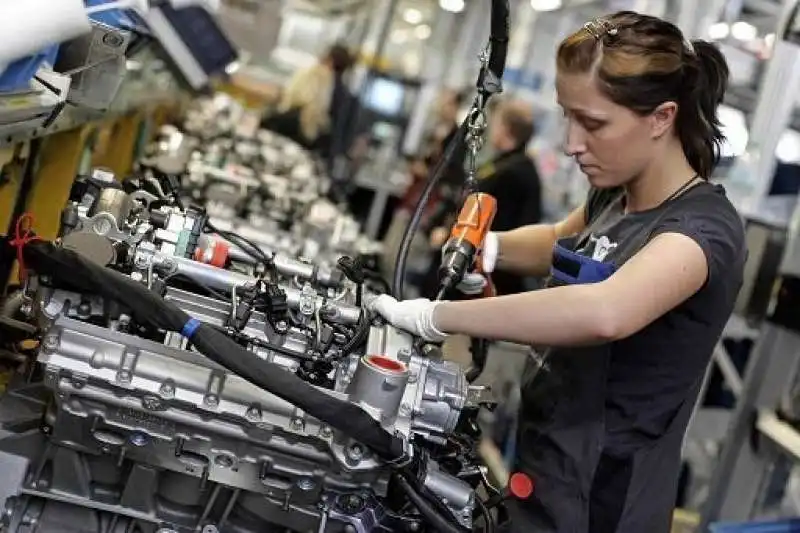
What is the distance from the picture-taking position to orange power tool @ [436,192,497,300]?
7.55 feet

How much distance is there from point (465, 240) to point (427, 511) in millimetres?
726

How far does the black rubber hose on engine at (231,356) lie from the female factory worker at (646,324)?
291 millimetres

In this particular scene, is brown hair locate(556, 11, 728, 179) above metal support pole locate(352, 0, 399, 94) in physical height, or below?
below

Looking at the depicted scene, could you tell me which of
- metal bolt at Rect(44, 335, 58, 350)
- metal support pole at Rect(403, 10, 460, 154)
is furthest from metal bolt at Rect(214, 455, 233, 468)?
metal support pole at Rect(403, 10, 460, 154)

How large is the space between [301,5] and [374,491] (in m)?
14.8

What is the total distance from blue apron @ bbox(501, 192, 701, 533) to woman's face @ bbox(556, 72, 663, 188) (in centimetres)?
14

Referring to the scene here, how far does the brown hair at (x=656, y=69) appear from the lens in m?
2.00

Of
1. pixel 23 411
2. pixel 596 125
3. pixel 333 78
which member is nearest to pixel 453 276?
pixel 596 125

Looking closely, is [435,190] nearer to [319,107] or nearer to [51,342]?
[319,107]

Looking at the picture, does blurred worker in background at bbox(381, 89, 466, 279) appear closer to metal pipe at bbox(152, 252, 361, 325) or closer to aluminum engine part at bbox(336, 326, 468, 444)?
metal pipe at bbox(152, 252, 361, 325)

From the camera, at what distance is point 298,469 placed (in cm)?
194

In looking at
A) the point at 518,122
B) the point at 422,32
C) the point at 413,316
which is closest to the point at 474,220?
the point at 413,316

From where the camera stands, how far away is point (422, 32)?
1661 cm

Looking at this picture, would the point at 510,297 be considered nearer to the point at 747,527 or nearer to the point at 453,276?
the point at 453,276
